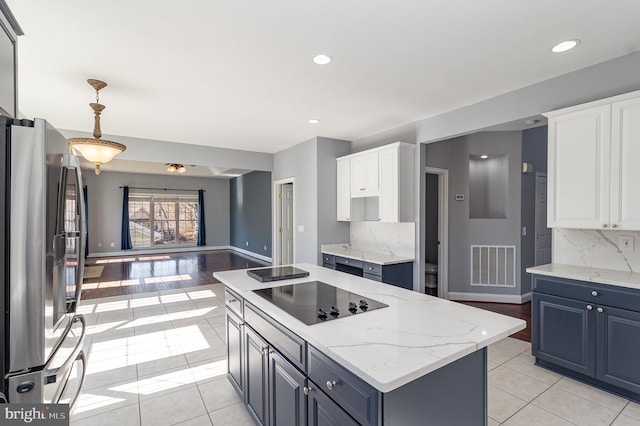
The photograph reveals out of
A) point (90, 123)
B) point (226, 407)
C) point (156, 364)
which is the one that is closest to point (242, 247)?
point (90, 123)

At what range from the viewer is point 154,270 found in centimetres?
763

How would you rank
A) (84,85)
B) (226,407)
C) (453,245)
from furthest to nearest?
(453,245) → (84,85) → (226,407)

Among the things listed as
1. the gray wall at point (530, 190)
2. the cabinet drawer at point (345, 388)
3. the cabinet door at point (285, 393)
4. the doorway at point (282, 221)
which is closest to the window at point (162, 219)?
the doorway at point (282, 221)

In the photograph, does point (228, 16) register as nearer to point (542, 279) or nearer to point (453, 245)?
point (542, 279)

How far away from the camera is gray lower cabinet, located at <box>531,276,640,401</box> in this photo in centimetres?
225

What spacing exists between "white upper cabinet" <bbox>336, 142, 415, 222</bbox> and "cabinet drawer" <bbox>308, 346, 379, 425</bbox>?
9.20 ft

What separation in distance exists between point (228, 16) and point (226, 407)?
8.76 feet

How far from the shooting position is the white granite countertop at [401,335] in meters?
1.09

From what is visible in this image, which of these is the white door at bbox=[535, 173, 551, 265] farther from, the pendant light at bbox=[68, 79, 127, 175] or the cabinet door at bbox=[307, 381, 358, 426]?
the pendant light at bbox=[68, 79, 127, 175]

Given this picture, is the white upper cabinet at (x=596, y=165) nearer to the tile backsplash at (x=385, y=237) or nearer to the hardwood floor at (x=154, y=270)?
the tile backsplash at (x=385, y=237)

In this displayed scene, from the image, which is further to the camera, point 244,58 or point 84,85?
point 84,85

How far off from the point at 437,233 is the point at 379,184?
1831mm

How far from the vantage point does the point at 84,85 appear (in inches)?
115

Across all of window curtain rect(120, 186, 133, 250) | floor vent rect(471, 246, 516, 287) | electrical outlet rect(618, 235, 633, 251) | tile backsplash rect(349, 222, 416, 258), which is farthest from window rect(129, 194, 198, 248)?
electrical outlet rect(618, 235, 633, 251)
